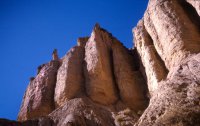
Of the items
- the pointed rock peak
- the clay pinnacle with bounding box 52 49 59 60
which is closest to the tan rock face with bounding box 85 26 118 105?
the pointed rock peak

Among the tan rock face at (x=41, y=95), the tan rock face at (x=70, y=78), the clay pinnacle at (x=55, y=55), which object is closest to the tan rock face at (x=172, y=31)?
the tan rock face at (x=70, y=78)

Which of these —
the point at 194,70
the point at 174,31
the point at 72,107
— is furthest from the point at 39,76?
the point at 194,70

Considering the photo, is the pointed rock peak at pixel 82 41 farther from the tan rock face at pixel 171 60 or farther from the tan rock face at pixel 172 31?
the tan rock face at pixel 172 31

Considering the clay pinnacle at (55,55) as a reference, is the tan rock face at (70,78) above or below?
below

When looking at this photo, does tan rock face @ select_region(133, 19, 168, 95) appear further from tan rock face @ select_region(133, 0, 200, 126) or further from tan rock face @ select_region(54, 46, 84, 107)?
tan rock face @ select_region(54, 46, 84, 107)

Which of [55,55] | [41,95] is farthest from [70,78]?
[55,55]

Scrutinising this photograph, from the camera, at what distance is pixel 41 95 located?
102 feet

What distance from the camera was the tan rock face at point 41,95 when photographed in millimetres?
29609

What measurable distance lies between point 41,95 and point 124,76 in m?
9.12

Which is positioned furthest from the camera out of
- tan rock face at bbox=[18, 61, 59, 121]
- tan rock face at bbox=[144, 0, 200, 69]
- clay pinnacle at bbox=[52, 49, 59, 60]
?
clay pinnacle at bbox=[52, 49, 59, 60]

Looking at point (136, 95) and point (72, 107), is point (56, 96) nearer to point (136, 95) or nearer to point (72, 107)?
point (72, 107)

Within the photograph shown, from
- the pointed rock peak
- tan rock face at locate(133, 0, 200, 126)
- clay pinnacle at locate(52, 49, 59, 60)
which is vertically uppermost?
clay pinnacle at locate(52, 49, 59, 60)

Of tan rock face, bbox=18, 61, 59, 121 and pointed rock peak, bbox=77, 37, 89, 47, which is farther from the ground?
pointed rock peak, bbox=77, 37, 89, 47

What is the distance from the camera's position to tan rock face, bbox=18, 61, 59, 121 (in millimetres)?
29609
